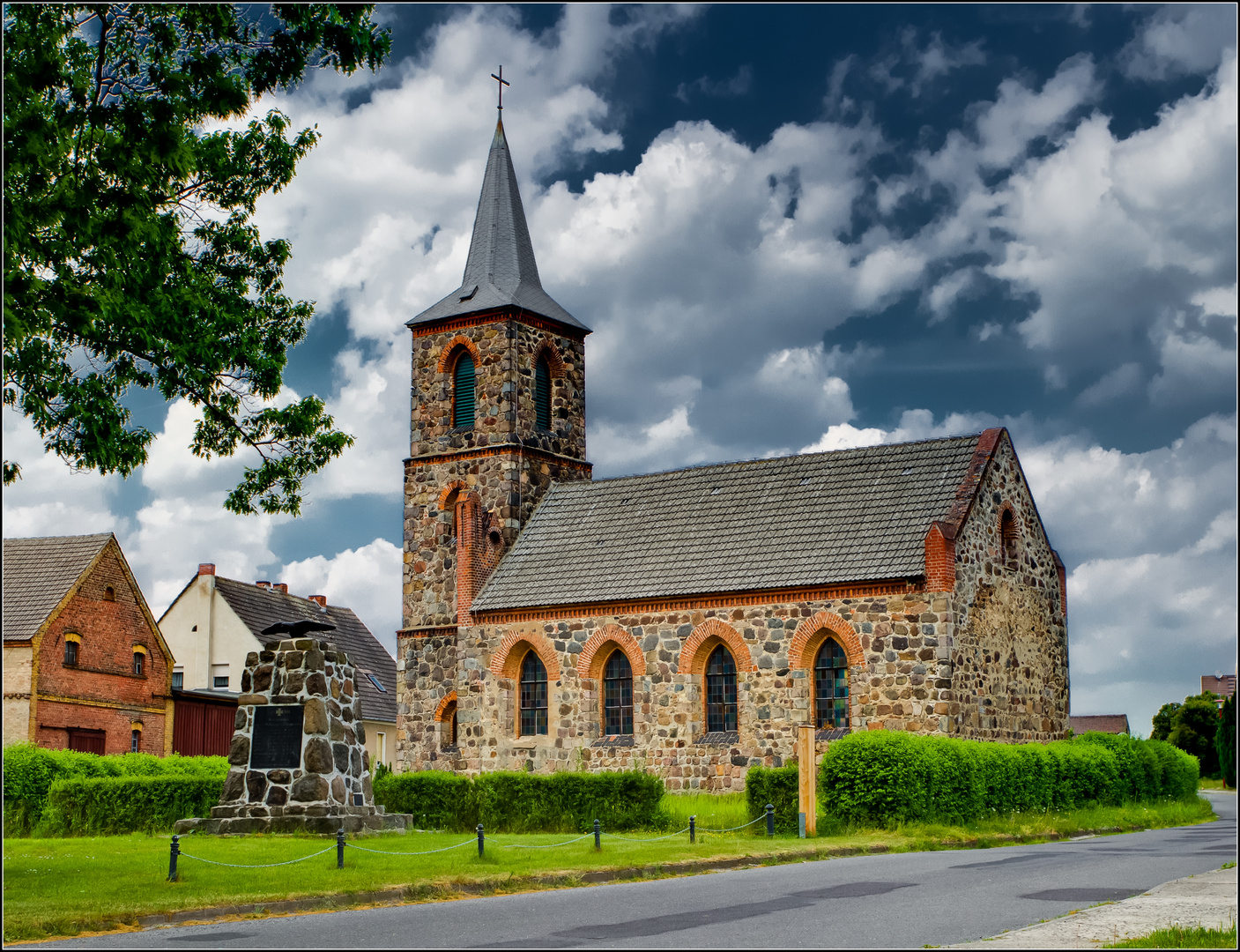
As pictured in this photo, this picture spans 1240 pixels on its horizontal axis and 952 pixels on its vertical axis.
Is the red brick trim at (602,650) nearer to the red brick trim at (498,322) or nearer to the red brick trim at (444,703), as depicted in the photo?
the red brick trim at (444,703)

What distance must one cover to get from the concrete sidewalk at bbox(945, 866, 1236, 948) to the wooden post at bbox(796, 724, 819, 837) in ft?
31.8

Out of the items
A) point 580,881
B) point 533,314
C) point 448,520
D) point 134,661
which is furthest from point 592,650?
point 134,661

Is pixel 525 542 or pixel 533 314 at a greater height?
pixel 533 314

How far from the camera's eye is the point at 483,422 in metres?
40.9

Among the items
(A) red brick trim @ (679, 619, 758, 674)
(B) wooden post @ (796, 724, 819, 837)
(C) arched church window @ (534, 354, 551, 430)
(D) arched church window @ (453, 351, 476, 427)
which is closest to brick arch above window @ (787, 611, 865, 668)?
(A) red brick trim @ (679, 619, 758, 674)

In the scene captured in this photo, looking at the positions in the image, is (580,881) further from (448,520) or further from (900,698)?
(448,520)

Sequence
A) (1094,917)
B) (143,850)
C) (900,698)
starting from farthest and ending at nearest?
(900,698)
(143,850)
(1094,917)

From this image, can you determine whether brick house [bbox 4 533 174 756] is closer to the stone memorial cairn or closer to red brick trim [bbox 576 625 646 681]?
red brick trim [bbox 576 625 646 681]

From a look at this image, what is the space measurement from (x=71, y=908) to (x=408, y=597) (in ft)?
87.4

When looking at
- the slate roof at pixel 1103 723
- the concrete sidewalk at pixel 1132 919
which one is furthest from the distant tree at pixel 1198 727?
the concrete sidewalk at pixel 1132 919

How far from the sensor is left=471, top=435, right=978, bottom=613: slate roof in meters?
33.5

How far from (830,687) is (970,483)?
237 inches

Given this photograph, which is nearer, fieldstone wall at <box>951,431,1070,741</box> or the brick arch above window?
fieldstone wall at <box>951,431,1070,741</box>

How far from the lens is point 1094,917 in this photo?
13.1 m
